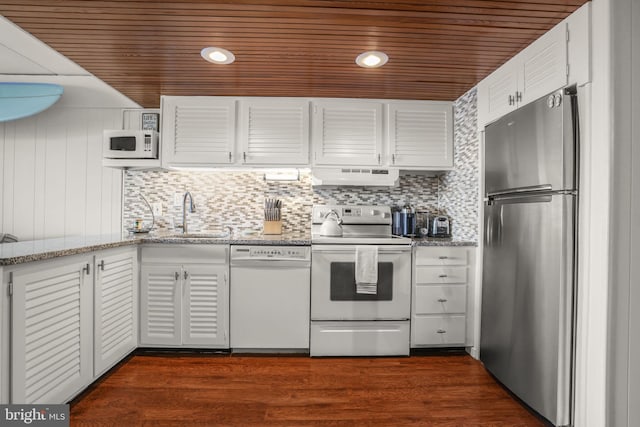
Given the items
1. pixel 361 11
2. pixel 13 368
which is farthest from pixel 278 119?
pixel 13 368

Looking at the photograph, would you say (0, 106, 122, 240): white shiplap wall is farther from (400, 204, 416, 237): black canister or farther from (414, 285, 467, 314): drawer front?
(414, 285, 467, 314): drawer front

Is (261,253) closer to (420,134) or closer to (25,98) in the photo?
(420,134)

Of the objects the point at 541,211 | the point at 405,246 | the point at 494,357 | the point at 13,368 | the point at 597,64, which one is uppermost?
the point at 597,64

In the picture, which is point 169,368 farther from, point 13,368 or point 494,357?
point 494,357

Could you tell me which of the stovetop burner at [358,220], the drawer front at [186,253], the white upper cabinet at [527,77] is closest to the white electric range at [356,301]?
the stovetop burner at [358,220]

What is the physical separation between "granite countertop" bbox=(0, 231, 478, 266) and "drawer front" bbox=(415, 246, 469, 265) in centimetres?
5

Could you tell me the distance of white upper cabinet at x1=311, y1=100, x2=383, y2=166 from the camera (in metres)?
2.89

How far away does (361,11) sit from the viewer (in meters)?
1.73

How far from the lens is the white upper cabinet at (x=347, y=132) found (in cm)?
289

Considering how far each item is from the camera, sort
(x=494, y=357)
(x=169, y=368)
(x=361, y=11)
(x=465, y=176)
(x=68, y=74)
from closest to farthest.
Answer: (x=361, y=11) < (x=494, y=357) < (x=169, y=368) < (x=465, y=176) < (x=68, y=74)

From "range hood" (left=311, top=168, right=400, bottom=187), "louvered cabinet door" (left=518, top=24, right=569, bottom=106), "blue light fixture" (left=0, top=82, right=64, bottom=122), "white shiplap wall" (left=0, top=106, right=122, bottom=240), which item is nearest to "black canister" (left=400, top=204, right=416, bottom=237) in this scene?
"range hood" (left=311, top=168, right=400, bottom=187)

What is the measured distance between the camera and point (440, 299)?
2633mm

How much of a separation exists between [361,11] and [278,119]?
4.30 ft

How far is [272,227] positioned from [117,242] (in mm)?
1265
